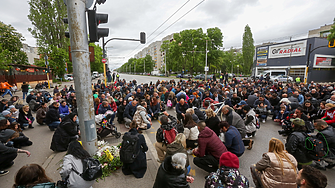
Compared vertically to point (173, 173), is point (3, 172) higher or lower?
lower

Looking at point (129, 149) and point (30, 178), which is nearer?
point (30, 178)

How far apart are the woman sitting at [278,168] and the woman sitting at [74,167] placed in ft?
10.2

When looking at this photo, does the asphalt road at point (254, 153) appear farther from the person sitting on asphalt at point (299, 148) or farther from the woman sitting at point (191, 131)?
the person sitting on asphalt at point (299, 148)

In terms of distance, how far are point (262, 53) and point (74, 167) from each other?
1941 inches

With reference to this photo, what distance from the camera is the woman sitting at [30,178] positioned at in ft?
6.76

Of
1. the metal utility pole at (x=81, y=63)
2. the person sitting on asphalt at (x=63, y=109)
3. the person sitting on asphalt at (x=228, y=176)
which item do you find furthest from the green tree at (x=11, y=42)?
the person sitting on asphalt at (x=228, y=176)

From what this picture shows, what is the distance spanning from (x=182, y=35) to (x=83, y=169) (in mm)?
46475

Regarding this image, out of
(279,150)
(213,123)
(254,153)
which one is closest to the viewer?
(279,150)

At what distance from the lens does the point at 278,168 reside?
8.89 feet

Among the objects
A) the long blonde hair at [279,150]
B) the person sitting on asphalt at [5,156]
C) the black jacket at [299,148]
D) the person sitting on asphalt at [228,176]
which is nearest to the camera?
the person sitting on asphalt at [228,176]

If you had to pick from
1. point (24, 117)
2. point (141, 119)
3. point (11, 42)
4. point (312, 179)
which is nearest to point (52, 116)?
point (24, 117)

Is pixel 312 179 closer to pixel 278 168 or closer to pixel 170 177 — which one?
pixel 278 168

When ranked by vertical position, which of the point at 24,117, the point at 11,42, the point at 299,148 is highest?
the point at 11,42

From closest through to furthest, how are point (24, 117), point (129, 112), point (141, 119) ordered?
point (141, 119), point (24, 117), point (129, 112)
